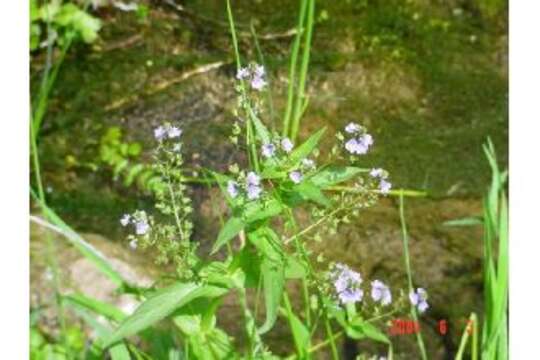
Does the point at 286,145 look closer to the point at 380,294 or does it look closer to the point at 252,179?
the point at 252,179

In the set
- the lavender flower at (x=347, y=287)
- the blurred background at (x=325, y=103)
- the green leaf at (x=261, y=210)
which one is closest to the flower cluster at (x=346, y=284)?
the lavender flower at (x=347, y=287)

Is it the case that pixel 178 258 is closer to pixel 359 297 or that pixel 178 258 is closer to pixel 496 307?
pixel 359 297

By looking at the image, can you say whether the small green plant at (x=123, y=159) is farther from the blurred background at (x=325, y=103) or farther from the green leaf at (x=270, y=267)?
the green leaf at (x=270, y=267)

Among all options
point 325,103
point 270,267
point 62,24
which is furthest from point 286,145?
point 62,24
